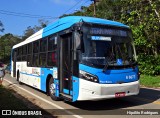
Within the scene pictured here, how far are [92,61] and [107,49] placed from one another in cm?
74

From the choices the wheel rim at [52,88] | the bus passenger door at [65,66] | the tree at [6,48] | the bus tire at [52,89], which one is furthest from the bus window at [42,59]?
the tree at [6,48]

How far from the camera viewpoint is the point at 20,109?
30.2ft

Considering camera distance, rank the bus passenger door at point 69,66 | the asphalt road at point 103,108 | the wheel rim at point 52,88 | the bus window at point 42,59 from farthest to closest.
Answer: the bus window at point 42,59
the wheel rim at point 52,88
the bus passenger door at point 69,66
the asphalt road at point 103,108

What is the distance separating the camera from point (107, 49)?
9.80 meters

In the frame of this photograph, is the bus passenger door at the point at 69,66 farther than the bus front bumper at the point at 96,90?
Yes

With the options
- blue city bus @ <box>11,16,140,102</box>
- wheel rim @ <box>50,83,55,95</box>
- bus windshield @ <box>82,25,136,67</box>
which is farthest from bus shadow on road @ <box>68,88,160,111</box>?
bus windshield @ <box>82,25,136,67</box>

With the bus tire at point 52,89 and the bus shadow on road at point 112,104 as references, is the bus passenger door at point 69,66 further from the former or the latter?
the bus tire at point 52,89

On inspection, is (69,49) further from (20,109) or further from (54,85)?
(20,109)

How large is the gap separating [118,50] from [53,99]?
12.6ft

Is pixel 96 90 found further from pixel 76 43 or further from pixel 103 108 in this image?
pixel 76 43

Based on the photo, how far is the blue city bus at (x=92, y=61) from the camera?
9375 mm

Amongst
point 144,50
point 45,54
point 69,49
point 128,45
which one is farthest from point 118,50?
point 144,50

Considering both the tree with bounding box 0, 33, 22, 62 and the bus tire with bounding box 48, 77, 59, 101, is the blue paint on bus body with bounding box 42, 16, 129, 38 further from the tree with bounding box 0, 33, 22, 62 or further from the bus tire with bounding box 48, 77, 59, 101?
the tree with bounding box 0, 33, 22, 62

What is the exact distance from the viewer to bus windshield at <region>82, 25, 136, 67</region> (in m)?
9.54
